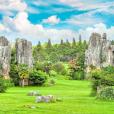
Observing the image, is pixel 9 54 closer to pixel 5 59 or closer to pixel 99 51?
pixel 5 59

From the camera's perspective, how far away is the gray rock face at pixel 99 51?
5012 inches

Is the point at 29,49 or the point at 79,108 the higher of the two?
the point at 29,49

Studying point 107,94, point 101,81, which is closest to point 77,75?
point 101,81

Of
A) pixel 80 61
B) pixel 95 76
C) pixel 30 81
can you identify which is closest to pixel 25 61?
pixel 30 81

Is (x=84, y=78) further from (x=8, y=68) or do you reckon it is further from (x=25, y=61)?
(x=8, y=68)

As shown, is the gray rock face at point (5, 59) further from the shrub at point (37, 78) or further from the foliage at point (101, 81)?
the foliage at point (101, 81)

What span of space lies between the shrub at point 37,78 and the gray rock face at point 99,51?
3572 centimetres

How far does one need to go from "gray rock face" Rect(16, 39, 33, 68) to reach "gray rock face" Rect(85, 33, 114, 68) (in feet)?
81.8

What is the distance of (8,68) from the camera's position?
100 metres

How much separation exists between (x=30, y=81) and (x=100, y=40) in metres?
39.5

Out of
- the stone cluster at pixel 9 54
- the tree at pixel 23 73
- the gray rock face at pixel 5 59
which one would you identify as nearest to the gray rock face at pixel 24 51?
the stone cluster at pixel 9 54

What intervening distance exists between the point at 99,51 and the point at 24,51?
27351 mm

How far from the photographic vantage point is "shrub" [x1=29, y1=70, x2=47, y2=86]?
9238 centimetres

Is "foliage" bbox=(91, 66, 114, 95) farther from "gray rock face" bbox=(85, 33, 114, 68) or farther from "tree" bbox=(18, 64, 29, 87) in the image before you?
"gray rock face" bbox=(85, 33, 114, 68)
